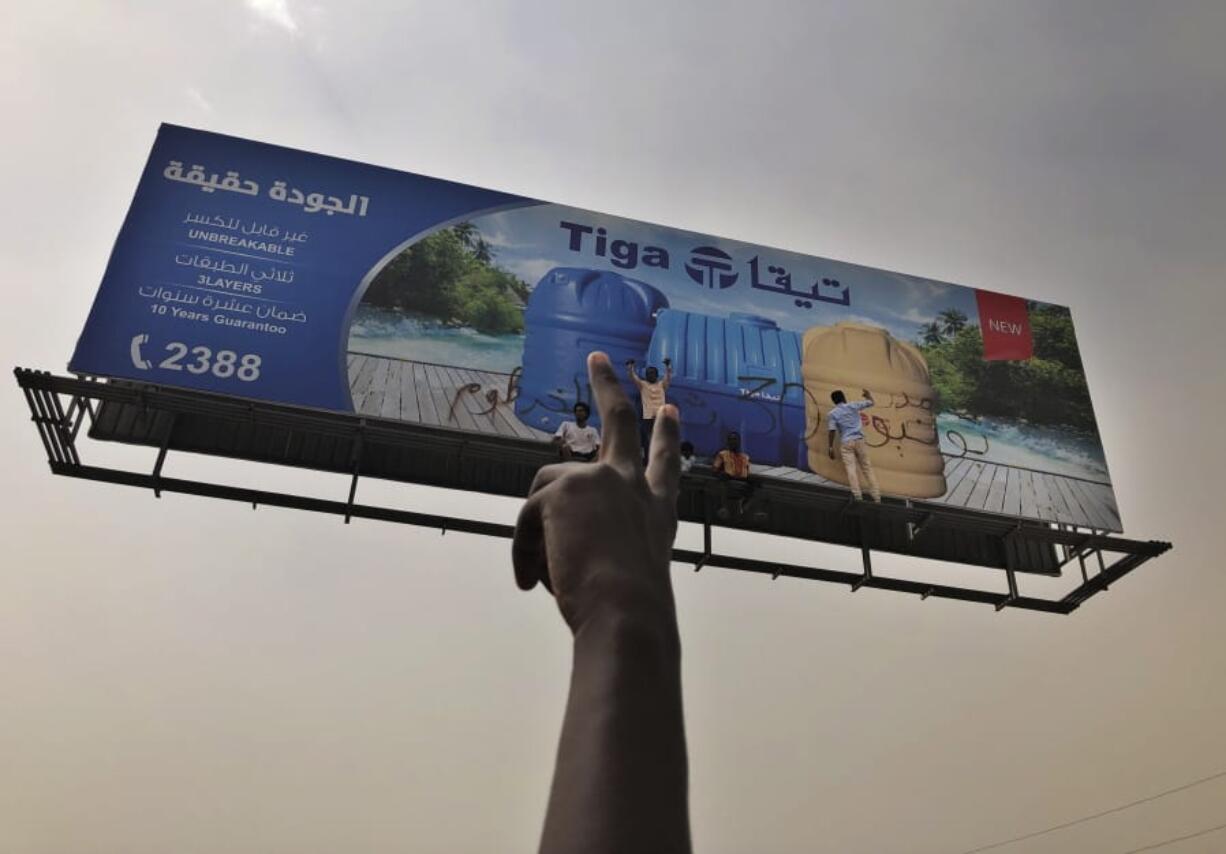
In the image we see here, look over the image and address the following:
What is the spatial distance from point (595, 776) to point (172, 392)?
9000mm

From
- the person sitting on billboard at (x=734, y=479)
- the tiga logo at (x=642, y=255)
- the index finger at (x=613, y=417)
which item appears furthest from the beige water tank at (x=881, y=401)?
the index finger at (x=613, y=417)

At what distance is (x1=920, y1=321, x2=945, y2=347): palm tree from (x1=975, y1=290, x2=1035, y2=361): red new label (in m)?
0.70

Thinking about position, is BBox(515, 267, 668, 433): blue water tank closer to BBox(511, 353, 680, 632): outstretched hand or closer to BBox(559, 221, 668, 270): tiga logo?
BBox(559, 221, 668, 270): tiga logo

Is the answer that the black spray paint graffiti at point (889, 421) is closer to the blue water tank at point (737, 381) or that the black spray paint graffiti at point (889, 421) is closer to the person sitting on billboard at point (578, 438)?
the blue water tank at point (737, 381)

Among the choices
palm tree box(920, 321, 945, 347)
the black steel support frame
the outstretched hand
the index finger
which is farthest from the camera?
palm tree box(920, 321, 945, 347)

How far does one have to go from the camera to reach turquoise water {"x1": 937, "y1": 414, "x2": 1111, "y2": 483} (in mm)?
11742

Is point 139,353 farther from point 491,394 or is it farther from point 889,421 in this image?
point 889,421

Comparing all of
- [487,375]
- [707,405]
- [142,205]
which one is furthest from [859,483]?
[142,205]

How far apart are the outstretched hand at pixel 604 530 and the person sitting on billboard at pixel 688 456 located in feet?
26.6

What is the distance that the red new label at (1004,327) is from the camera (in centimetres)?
1289

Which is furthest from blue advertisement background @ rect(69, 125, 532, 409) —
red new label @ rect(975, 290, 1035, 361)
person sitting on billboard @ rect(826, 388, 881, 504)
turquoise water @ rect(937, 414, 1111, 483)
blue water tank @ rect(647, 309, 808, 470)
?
red new label @ rect(975, 290, 1035, 361)

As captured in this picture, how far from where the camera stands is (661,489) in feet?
6.85

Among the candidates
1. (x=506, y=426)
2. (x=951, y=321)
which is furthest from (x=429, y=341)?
(x=951, y=321)

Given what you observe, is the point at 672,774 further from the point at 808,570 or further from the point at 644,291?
the point at 644,291
